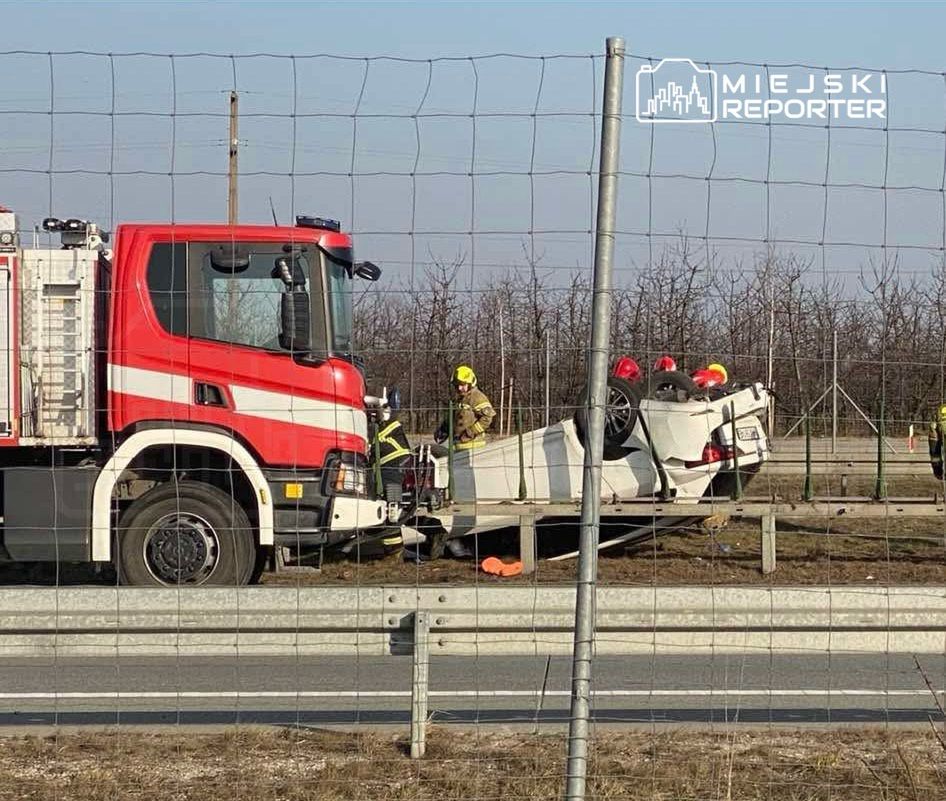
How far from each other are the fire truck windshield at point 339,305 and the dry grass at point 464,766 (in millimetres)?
4880

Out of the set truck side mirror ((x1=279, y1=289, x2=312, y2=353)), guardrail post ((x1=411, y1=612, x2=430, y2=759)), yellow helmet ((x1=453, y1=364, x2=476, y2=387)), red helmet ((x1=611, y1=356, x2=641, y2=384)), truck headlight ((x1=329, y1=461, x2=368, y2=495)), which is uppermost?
truck side mirror ((x1=279, y1=289, x2=312, y2=353))

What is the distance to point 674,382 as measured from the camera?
40.3 ft

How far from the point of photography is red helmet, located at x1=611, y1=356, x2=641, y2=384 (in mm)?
13141

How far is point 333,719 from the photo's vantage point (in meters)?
6.38

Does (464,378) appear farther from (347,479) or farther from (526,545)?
(526,545)

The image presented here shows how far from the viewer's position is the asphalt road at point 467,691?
6559 millimetres

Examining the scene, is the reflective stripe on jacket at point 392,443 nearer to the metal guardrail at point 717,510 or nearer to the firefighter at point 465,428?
the firefighter at point 465,428

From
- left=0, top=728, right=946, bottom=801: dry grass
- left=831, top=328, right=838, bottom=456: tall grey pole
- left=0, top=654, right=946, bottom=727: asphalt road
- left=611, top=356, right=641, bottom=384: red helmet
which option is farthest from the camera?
left=611, top=356, right=641, bottom=384: red helmet

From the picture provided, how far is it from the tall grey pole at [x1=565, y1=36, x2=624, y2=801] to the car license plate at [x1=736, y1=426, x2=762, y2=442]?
28.0 feet

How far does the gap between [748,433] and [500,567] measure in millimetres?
2495

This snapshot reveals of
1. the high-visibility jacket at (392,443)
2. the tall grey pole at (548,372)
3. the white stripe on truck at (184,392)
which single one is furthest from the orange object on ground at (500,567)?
the tall grey pole at (548,372)

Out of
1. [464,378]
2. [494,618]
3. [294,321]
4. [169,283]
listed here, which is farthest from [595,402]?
[464,378]

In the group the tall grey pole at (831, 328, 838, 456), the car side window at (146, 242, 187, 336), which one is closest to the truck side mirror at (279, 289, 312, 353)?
the car side window at (146, 242, 187, 336)

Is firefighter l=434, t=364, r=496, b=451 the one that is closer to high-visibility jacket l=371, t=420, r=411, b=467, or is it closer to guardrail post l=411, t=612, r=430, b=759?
high-visibility jacket l=371, t=420, r=411, b=467
